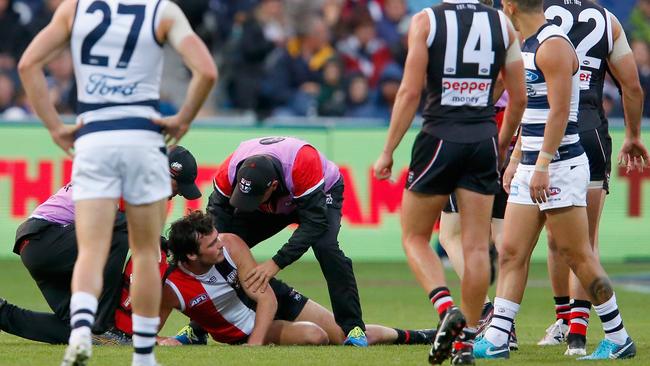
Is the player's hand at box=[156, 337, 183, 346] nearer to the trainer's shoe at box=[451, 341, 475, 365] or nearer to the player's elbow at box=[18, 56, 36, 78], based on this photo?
the trainer's shoe at box=[451, 341, 475, 365]

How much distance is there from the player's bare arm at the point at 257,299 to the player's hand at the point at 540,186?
2.11 m

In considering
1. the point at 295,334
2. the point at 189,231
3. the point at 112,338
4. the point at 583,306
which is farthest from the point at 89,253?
the point at 583,306

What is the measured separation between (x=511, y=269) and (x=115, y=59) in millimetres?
3108

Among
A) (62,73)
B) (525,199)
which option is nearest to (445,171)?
(525,199)

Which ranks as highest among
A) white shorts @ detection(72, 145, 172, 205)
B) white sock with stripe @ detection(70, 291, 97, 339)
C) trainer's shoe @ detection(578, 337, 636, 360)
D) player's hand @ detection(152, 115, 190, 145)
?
player's hand @ detection(152, 115, 190, 145)

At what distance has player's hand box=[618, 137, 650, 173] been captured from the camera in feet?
30.0

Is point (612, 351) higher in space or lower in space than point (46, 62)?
lower

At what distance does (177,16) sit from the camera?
22.3ft

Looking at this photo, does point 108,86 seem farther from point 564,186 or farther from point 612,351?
point 612,351

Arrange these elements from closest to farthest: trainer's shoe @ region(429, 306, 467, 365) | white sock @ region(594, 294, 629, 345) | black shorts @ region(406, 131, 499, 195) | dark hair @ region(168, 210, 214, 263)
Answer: trainer's shoe @ region(429, 306, 467, 365) → black shorts @ region(406, 131, 499, 195) → white sock @ region(594, 294, 629, 345) → dark hair @ region(168, 210, 214, 263)

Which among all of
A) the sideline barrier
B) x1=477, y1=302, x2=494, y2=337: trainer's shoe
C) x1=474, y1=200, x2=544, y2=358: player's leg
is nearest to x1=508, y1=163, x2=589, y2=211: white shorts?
x1=474, y1=200, x2=544, y2=358: player's leg

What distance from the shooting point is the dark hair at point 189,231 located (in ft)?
28.0

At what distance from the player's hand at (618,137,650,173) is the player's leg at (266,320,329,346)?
2564mm

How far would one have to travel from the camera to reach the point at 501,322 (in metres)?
8.30
